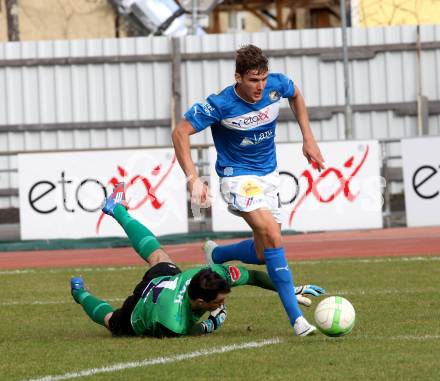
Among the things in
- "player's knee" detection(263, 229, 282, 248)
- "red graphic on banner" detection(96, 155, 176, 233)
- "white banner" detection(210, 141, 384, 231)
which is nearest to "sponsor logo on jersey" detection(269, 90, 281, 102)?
"player's knee" detection(263, 229, 282, 248)

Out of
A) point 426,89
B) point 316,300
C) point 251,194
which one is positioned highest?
point 426,89

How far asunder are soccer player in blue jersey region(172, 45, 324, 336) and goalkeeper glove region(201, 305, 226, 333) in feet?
1.68

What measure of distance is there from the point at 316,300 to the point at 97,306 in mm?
2789

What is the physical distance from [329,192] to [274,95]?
10406 millimetres

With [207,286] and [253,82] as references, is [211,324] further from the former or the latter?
[253,82]

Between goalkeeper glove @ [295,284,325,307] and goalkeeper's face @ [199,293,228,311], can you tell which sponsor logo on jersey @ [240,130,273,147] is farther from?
goalkeeper's face @ [199,293,228,311]

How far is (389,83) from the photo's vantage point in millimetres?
26594

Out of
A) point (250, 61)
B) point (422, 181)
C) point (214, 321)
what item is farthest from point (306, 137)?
point (422, 181)

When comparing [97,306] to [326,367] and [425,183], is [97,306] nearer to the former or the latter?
[326,367]

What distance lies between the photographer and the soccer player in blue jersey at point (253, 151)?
884 cm

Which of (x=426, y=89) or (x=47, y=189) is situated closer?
(x=47, y=189)

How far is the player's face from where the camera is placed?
8.93 meters

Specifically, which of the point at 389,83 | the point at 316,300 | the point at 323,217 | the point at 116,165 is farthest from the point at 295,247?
the point at 389,83

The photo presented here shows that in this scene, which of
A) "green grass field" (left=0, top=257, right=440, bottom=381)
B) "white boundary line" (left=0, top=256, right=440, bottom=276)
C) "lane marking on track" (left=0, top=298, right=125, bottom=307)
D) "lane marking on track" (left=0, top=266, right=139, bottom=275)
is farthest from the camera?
"lane marking on track" (left=0, top=266, right=139, bottom=275)
